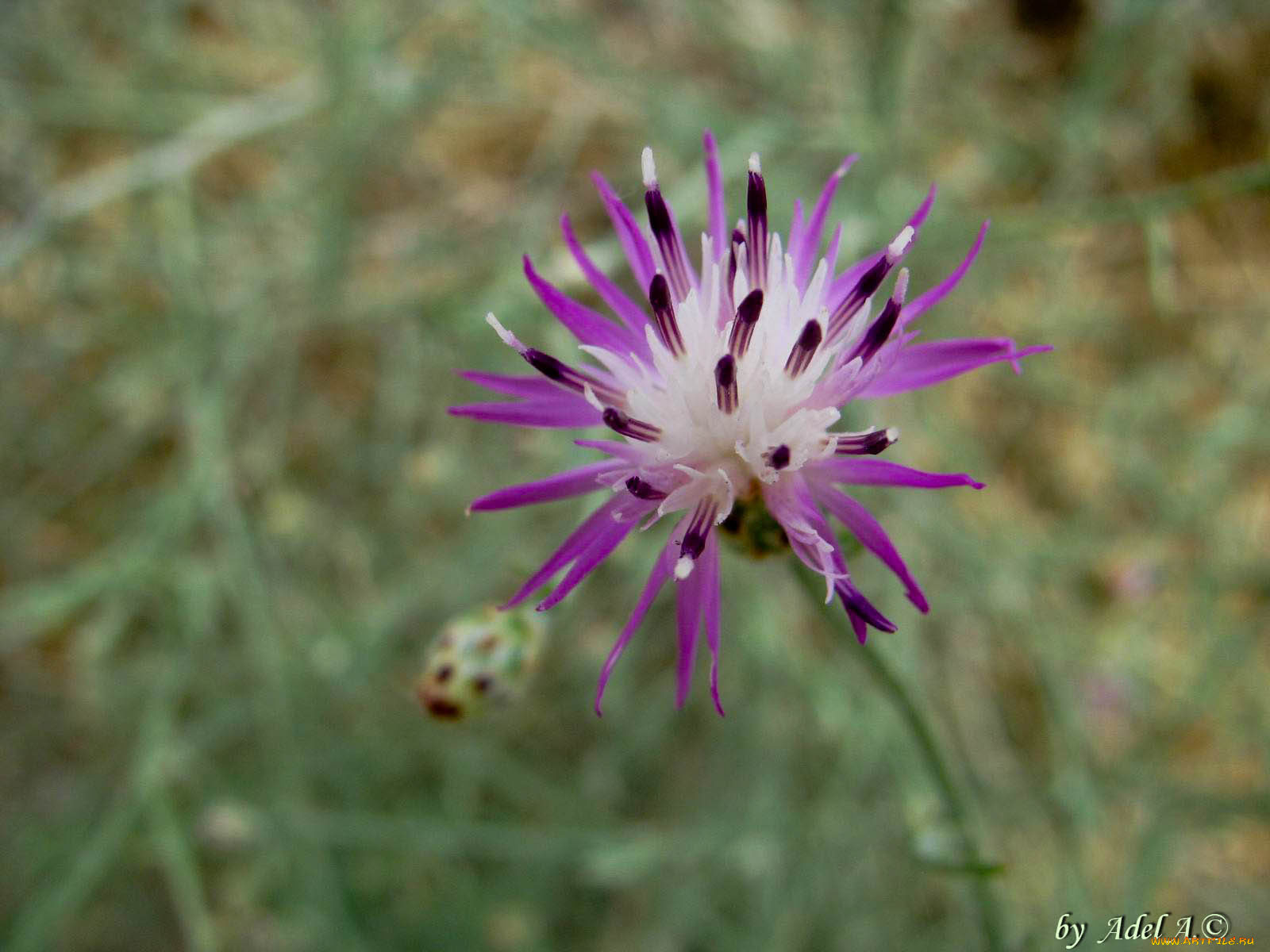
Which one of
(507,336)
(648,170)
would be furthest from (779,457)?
(648,170)

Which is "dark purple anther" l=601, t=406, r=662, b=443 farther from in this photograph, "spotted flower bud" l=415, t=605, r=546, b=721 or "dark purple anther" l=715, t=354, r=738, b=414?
"spotted flower bud" l=415, t=605, r=546, b=721

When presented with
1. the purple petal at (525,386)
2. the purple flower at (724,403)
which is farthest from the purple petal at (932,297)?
the purple petal at (525,386)

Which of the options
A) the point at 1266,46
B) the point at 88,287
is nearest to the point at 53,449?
the point at 88,287

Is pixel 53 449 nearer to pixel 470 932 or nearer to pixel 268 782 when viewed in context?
pixel 268 782

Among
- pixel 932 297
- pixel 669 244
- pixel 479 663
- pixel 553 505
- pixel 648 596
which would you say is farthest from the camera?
pixel 553 505

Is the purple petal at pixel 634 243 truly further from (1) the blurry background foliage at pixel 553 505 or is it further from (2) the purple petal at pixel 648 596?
(1) the blurry background foliage at pixel 553 505

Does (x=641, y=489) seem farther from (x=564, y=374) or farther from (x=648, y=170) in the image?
(x=648, y=170)
